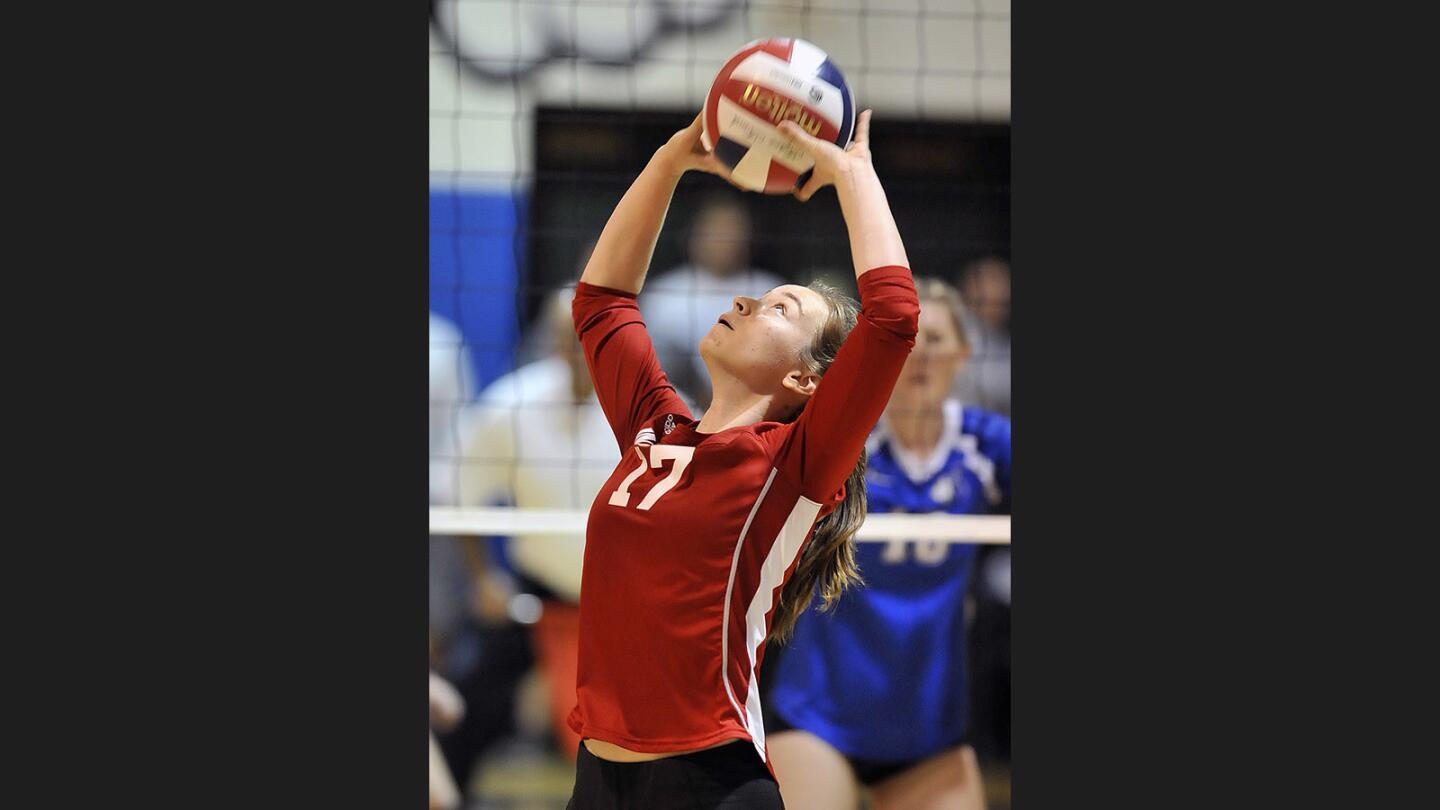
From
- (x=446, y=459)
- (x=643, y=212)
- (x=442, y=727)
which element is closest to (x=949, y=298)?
(x=446, y=459)

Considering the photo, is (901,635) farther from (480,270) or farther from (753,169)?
(753,169)

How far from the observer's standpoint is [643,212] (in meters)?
2.76

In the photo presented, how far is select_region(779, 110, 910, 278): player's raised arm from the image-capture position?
234 cm

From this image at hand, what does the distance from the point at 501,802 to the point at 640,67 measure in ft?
8.26

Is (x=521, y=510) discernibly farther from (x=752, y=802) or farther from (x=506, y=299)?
(x=752, y=802)

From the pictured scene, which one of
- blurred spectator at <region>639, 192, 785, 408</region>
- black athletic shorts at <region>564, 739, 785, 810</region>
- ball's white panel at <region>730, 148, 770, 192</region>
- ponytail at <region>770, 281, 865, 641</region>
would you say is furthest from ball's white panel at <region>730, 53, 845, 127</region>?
blurred spectator at <region>639, 192, 785, 408</region>

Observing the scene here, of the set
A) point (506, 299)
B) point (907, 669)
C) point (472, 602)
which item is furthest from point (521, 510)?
point (907, 669)

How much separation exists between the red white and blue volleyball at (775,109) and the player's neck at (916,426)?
1993 millimetres

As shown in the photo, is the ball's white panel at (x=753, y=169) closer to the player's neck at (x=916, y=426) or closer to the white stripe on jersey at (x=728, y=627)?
the white stripe on jersey at (x=728, y=627)

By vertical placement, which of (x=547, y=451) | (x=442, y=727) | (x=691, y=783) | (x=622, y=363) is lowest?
(x=442, y=727)

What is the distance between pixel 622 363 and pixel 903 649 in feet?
6.83

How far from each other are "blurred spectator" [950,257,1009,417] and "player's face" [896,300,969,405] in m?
0.04

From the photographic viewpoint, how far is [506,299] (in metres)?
4.43

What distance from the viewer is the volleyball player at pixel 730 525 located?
7.59ft
